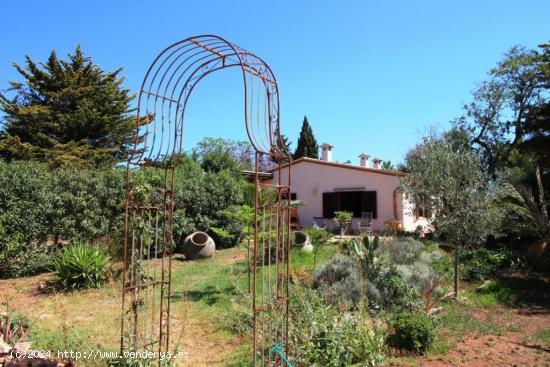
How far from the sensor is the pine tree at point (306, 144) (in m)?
36.3

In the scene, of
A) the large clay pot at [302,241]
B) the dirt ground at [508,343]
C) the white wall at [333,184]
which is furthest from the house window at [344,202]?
the dirt ground at [508,343]

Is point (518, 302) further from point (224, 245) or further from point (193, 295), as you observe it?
point (224, 245)

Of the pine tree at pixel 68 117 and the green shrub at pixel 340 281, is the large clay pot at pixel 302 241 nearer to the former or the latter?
the green shrub at pixel 340 281

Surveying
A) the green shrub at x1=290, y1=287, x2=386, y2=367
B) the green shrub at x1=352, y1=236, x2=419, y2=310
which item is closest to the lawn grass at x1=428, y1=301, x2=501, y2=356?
the green shrub at x1=352, y1=236, x2=419, y2=310

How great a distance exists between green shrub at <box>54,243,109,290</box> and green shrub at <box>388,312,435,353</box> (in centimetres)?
605

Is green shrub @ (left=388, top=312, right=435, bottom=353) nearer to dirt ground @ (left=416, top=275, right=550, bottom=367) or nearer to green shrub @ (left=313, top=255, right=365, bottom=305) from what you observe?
dirt ground @ (left=416, top=275, right=550, bottom=367)

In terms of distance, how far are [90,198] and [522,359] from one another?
1011cm

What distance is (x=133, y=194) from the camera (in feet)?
12.4

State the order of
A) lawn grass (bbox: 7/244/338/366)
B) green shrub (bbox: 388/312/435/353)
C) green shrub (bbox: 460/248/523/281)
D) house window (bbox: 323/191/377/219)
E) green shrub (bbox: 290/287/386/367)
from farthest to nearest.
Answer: house window (bbox: 323/191/377/219) < green shrub (bbox: 460/248/523/281) < green shrub (bbox: 388/312/435/353) < lawn grass (bbox: 7/244/338/366) < green shrub (bbox: 290/287/386/367)

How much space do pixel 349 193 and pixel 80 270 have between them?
15243mm

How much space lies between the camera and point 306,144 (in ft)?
120

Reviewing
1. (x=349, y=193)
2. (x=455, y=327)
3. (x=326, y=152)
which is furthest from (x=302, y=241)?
(x=326, y=152)

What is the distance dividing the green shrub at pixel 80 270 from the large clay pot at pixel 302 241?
568 centimetres

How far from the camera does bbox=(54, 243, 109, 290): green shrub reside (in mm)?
8430
